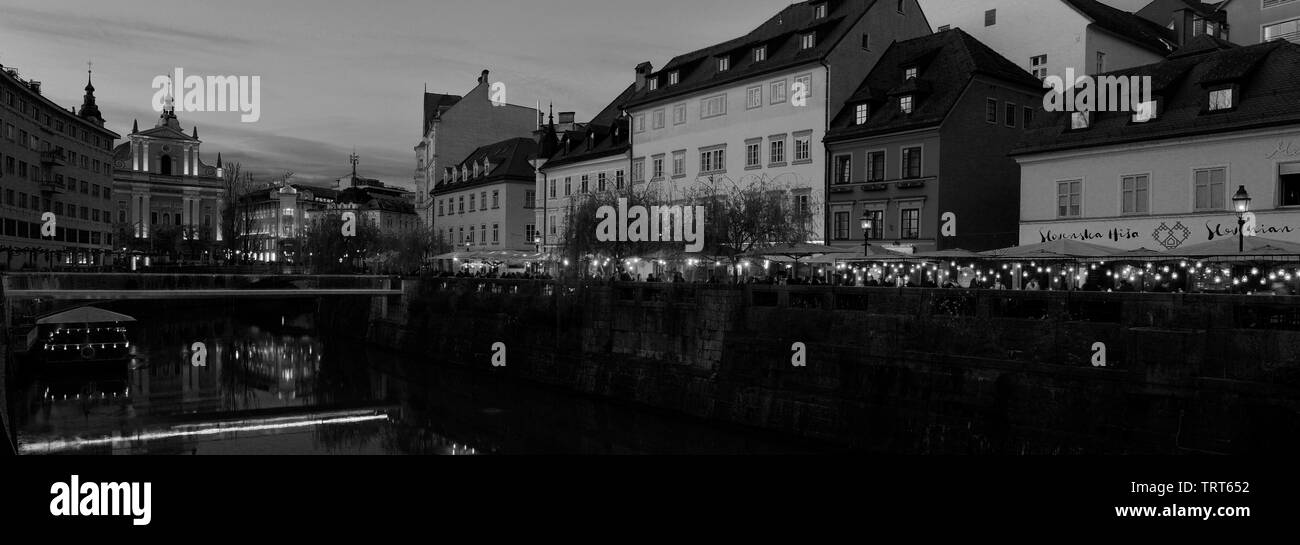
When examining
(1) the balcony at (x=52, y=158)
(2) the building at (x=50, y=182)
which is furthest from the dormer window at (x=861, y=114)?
(1) the balcony at (x=52, y=158)

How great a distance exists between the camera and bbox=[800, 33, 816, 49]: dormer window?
168 feet

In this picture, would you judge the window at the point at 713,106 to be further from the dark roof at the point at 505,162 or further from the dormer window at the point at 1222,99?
the dormer window at the point at 1222,99

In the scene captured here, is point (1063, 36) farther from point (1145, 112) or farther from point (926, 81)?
point (1145, 112)

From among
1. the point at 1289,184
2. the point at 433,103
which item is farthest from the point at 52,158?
the point at 1289,184

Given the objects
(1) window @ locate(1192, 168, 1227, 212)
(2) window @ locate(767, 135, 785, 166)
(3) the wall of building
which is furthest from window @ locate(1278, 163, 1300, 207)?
(2) window @ locate(767, 135, 785, 166)

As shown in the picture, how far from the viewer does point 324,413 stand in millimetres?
40844

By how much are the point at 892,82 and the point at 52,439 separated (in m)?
41.7

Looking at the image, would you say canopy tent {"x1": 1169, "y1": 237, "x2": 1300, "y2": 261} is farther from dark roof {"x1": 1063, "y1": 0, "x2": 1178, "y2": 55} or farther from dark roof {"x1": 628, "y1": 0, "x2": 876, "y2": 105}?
dark roof {"x1": 628, "y1": 0, "x2": 876, "y2": 105}

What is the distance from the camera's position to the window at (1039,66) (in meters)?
48.7

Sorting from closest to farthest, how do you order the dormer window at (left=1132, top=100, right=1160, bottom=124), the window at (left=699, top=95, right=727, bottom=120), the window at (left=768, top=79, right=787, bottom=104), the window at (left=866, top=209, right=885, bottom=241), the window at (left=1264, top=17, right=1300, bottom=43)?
the dormer window at (left=1132, top=100, right=1160, bottom=124) → the window at (left=866, top=209, right=885, bottom=241) → the window at (left=768, top=79, right=787, bottom=104) → the window at (left=1264, top=17, right=1300, bottom=43) → the window at (left=699, top=95, right=727, bottom=120)

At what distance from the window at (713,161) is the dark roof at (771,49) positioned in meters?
4.06

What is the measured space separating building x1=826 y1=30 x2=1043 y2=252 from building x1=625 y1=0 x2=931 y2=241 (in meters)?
1.68

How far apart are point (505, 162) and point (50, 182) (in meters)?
45.6

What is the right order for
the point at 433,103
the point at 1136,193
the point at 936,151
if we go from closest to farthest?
the point at 1136,193
the point at 936,151
the point at 433,103
